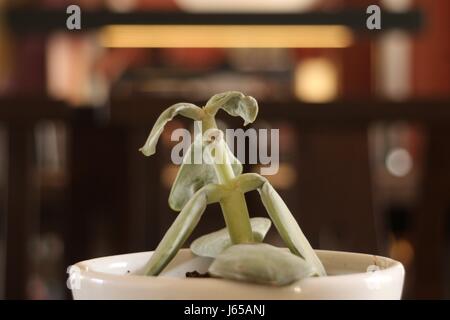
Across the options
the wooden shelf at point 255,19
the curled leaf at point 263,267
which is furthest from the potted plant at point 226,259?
the wooden shelf at point 255,19

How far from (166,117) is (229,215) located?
4cm

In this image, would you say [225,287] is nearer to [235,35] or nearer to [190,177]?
[190,177]

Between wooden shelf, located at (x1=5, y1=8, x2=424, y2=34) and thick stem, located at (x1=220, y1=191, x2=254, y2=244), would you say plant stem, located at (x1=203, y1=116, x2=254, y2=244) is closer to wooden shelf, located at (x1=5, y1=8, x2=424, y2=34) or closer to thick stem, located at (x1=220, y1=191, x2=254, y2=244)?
thick stem, located at (x1=220, y1=191, x2=254, y2=244)

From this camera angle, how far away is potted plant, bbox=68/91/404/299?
216 millimetres

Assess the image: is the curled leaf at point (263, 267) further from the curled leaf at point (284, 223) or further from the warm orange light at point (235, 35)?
the warm orange light at point (235, 35)

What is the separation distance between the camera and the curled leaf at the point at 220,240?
0.26 m

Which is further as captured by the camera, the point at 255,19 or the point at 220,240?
the point at 255,19

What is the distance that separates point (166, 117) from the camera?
0.24m

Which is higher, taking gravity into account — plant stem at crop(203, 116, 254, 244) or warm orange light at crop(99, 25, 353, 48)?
warm orange light at crop(99, 25, 353, 48)

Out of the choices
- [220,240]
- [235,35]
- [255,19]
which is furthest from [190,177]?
[235,35]

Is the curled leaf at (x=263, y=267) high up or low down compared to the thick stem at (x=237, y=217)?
down

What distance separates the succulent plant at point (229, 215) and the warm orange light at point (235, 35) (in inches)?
64.4

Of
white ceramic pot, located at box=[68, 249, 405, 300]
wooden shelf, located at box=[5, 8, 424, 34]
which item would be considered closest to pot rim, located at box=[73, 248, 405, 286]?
white ceramic pot, located at box=[68, 249, 405, 300]

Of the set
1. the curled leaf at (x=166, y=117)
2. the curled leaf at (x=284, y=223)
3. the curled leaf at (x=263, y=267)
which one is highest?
the curled leaf at (x=166, y=117)
